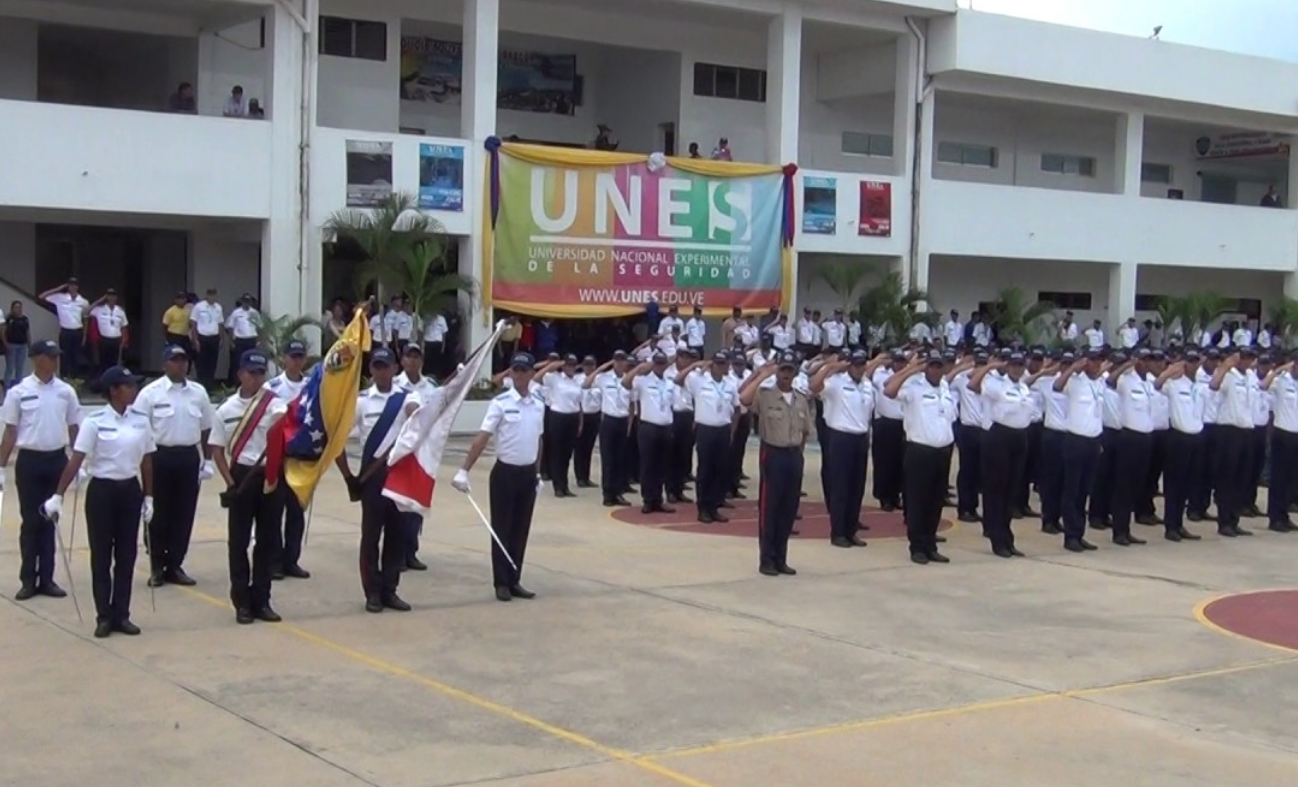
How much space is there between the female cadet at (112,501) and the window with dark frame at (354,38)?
750 inches

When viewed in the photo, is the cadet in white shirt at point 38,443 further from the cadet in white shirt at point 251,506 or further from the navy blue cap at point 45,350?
the cadet in white shirt at point 251,506

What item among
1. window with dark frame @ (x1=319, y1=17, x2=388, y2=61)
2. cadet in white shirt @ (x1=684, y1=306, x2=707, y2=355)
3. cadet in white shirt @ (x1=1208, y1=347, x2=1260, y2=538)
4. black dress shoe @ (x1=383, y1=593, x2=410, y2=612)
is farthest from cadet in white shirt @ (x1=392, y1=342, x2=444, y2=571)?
window with dark frame @ (x1=319, y1=17, x2=388, y2=61)

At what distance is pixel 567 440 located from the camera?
688 inches

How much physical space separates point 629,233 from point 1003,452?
558 inches

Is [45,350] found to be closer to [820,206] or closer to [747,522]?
[747,522]

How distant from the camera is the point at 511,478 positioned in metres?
11.0

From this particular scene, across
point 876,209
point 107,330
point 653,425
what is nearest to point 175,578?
point 653,425

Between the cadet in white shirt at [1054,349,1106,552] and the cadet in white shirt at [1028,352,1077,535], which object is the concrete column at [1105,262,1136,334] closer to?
the cadet in white shirt at [1028,352,1077,535]

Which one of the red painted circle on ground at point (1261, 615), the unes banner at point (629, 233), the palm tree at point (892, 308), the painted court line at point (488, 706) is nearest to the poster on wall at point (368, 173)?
the unes banner at point (629, 233)

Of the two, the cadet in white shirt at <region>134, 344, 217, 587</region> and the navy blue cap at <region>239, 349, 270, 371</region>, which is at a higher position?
the navy blue cap at <region>239, 349, 270, 371</region>

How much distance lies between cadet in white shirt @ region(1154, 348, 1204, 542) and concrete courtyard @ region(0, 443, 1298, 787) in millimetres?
2518

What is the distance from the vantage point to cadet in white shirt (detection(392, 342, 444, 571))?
10859 millimetres

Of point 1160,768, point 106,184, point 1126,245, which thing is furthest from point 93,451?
point 1126,245

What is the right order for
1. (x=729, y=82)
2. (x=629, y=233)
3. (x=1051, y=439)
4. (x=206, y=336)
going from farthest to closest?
(x=729, y=82), (x=629, y=233), (x=206, y=336), (x=1051, y=439)
